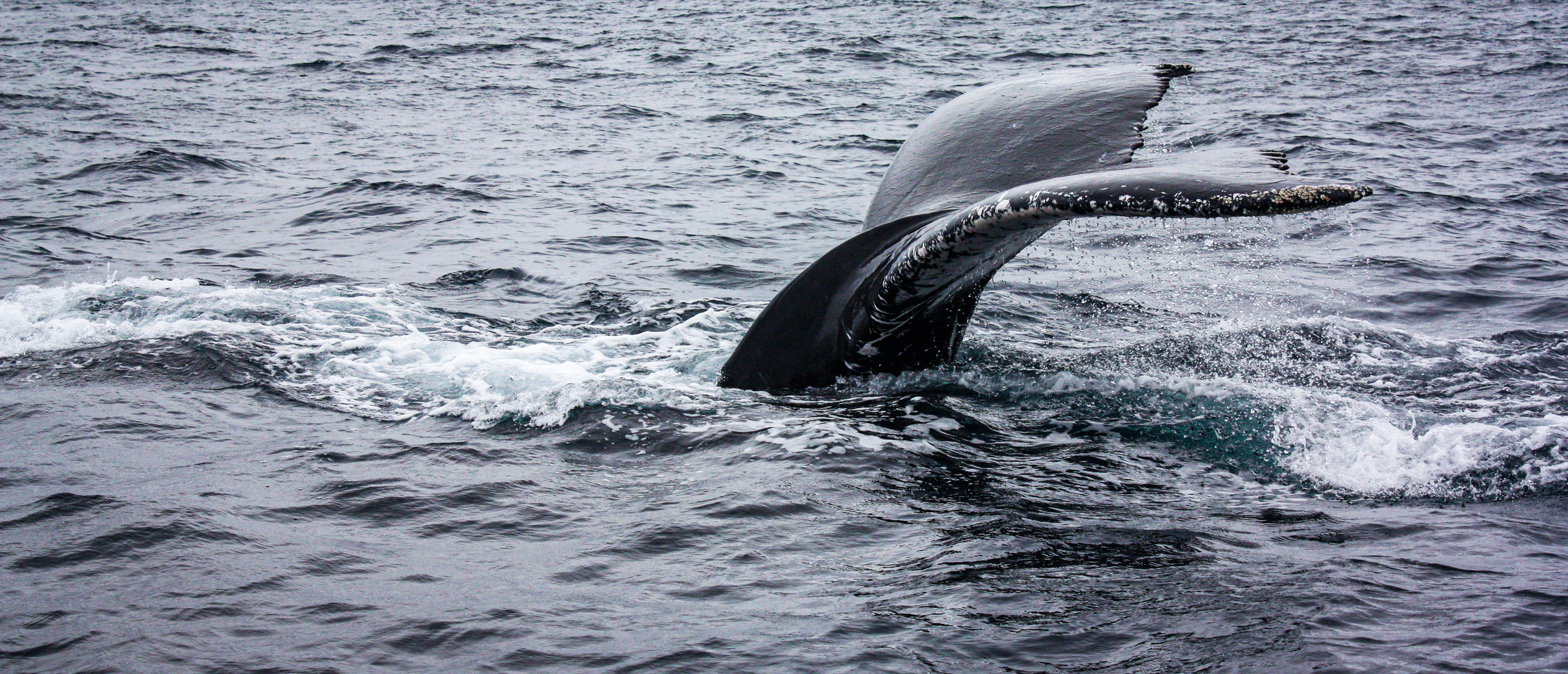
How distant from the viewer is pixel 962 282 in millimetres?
4004

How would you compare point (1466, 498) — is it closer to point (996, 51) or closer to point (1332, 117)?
point (1332, 117)

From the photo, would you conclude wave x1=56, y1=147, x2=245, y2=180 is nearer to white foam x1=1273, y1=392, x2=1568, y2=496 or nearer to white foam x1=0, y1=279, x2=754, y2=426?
white foam x1=0, y1=279, x2=754, y2=426

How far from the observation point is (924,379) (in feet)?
16.4

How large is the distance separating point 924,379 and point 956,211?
1.35 meters

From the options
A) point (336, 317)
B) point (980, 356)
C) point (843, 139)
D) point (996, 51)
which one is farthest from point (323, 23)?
point (980, 356)

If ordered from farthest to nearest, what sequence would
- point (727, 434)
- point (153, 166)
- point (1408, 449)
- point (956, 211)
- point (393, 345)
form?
point (153, 166)
point (393, 345)
point (727, 434)
point (1408, 449)
point (956, 211)

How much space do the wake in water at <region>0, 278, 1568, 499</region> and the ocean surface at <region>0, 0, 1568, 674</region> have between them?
3 centimetres

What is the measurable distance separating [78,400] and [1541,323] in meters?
6.99

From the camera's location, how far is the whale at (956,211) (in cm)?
320

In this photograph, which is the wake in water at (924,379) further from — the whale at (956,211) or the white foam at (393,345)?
the whale at (956,211)

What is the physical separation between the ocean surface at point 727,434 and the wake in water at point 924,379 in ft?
0.09

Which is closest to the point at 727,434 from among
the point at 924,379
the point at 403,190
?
the point at 924,379

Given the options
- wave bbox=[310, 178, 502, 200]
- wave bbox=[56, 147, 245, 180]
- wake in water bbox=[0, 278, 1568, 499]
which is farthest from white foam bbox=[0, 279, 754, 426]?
wave bbox=[56, 147, 245, 180]

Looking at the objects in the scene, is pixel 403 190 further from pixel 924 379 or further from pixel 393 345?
pixel 924 379
